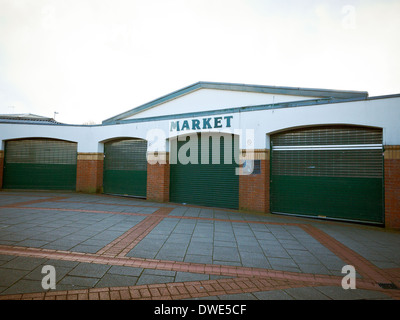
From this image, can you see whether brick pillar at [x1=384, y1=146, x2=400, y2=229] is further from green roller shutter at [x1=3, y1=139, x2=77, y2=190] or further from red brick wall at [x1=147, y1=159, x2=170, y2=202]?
green roller shutter at [x1=3, y1=139, x2=77, y2=190]

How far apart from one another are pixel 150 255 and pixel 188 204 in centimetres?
627

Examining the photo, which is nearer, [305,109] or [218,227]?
[218,227]

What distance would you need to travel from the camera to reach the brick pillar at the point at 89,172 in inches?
507

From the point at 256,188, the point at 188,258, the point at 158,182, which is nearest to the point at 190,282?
the point at 188,258

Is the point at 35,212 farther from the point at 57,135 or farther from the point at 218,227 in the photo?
the point at 57,135

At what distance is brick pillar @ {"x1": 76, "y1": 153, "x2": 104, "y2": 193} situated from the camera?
12.9 m

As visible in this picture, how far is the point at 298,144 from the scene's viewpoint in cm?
865

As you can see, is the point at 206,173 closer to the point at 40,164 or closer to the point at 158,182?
the point at 158,182

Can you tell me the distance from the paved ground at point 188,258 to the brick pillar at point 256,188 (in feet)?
5.31

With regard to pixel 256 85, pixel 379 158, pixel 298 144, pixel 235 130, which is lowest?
pixel 379 158

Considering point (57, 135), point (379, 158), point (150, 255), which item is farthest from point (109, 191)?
point (379, 158)

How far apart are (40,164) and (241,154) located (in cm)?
1256

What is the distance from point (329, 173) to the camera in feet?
26.4

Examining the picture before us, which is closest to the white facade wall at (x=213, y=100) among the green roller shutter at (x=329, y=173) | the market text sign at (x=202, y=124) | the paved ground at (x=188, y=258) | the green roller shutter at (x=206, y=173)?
the market text sign at (x=202, y=124)
